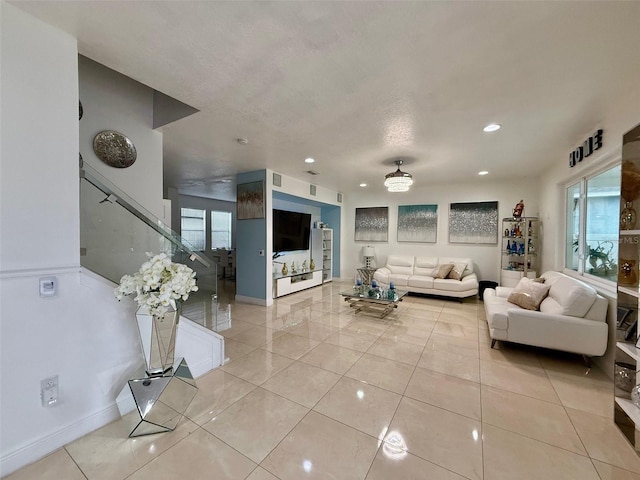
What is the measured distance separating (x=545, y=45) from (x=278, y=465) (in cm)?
313

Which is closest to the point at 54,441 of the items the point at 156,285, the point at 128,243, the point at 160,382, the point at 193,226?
the point at 160,382

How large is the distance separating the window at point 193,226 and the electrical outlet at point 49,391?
22.3ft

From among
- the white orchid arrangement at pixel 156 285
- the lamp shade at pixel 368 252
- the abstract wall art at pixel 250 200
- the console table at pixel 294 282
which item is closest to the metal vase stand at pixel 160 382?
the white orchid arrangement at pixel 156 285

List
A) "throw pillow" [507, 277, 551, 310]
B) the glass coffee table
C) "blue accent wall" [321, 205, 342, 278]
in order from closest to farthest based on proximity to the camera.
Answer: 1. "throw pillow" [507, 277, 551, 310]
2. the glass coffee table
3. "blue accent wall" [321, 205, 342, 278]

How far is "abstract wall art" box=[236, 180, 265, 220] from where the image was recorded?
475 centimetres

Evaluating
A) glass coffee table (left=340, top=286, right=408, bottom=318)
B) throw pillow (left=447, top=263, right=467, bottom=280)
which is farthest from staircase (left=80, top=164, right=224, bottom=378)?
throw pillow (left=447, top=263, right=467, bottom=280)

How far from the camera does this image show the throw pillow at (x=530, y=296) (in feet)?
10.2

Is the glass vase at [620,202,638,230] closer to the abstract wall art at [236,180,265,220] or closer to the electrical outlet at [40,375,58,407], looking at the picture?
the electrical outlet at [40,375,58,407]

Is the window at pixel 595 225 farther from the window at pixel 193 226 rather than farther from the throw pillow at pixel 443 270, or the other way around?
the window at pixel 193 226

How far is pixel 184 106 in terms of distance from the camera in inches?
104

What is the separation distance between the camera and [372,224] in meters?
7.02

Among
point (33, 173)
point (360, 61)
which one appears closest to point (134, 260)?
point (33, 173)

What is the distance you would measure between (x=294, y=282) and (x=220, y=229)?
4.51m

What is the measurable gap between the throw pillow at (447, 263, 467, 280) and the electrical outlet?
5977 millimetres
